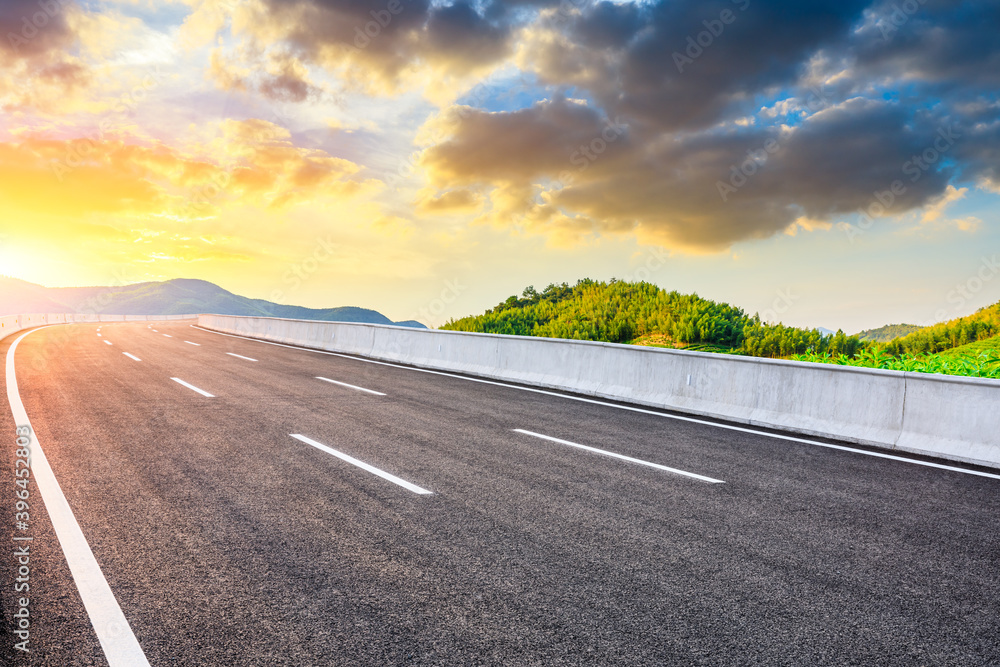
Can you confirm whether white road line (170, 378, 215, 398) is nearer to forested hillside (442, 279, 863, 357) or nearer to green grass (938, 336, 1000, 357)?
forested hillside (442, 279, 863, 357)

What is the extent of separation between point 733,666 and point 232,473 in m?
5.00

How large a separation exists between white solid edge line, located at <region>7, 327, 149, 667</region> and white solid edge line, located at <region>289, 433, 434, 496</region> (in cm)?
248

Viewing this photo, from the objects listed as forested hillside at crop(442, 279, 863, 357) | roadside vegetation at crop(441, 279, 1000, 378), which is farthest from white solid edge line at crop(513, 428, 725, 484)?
forested hillside at crop(442, 279, 863, 357)

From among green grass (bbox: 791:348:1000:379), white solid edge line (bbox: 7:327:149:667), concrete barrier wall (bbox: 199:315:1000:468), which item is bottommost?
white solid edge line (bbox: 7:327:149:667)

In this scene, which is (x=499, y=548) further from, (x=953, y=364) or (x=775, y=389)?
(x=953, y=364)

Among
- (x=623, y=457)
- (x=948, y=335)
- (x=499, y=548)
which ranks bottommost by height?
(x=499, y=548)

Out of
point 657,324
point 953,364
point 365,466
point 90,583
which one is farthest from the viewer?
point 657,324

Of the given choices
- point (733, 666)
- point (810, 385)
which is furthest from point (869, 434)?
point (733, 666)

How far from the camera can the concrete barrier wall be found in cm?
774

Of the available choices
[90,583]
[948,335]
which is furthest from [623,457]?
Result: [948,335]

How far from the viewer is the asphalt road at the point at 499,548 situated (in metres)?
3.15

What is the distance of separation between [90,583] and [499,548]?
2.54m

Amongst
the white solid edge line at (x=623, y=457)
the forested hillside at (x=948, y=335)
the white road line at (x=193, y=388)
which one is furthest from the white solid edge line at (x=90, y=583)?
the forested hillside at (x=948, y=335)

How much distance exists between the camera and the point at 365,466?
21.4 ft
